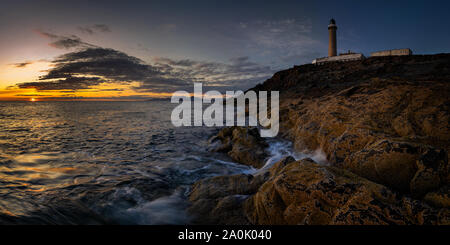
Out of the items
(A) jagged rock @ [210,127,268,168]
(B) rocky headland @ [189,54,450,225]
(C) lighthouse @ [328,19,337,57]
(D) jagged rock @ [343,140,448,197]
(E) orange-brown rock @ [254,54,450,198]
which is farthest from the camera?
(C) lighthouse @ [328,19,337,57]

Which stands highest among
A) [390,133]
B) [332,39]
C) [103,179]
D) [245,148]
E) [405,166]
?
[332,39]

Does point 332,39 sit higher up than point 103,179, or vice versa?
point 332,39

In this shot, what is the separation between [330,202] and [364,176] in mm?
1508

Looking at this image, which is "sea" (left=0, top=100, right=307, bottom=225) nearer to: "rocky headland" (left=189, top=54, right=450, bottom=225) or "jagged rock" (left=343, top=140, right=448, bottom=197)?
"rocky headland" (left=189, top=54, right=450, bottom=225)

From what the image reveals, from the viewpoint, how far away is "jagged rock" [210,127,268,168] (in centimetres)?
836

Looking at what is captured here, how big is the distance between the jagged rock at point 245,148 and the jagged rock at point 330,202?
14.2 ft

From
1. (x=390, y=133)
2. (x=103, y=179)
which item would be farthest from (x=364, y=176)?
(x=103, y=179)

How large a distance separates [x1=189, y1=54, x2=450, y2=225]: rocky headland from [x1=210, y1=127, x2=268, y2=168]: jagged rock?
1.54 ft

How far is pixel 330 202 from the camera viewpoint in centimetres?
298

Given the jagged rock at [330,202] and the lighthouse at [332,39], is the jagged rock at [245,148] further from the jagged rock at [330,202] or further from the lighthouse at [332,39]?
the lighthouse at [332,39]

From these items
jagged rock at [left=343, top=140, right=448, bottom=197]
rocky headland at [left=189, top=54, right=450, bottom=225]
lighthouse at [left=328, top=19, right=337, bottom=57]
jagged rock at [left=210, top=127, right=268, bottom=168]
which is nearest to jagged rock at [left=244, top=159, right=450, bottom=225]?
rocky headland at [left=189, top=54, right=450, bottom=225]

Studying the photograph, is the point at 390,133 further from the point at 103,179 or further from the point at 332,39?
the point at 332,39
